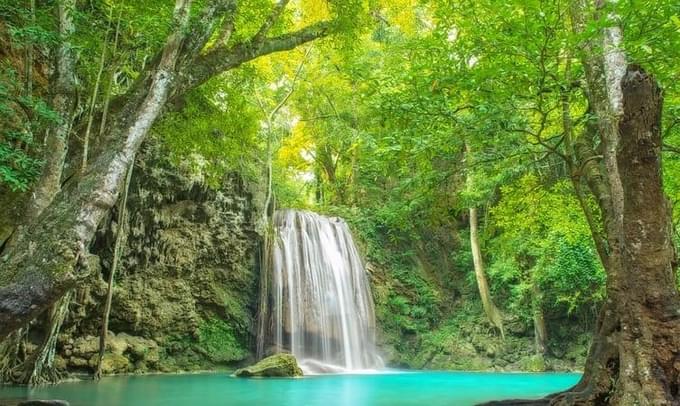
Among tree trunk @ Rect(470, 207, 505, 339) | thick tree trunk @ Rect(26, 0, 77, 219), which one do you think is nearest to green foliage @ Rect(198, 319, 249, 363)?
tree trunk @ Rect(470, 207, 505, 339)

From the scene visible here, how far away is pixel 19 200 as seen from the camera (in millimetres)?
7465

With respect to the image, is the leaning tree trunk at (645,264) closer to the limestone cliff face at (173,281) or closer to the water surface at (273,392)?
the water surface at (273,392)

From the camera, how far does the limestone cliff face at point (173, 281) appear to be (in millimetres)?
12305

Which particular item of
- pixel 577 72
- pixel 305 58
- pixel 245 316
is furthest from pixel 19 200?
pixel 305 58

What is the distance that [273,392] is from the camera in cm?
932

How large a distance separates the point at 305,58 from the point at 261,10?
8328mm

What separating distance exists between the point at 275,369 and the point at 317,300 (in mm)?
3926

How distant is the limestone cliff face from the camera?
12305 mm

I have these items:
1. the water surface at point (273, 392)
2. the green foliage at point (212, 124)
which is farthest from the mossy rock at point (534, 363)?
the green foliage at point (212, 124)

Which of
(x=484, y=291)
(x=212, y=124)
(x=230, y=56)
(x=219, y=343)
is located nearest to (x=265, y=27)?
(x=230, y=56)

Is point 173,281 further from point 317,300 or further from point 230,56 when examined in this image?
point 230,56

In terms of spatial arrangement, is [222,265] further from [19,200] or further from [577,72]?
[577,72]

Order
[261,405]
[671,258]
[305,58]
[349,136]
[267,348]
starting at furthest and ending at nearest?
[349,136] → [305,58] → [267,348] → [261,405] → [671,258]

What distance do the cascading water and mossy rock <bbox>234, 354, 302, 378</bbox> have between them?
1.76 m
